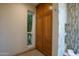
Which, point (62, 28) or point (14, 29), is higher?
point (62, 28)

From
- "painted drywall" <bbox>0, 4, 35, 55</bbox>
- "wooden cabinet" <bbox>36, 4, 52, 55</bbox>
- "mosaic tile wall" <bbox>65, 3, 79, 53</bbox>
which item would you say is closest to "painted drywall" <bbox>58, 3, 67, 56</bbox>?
"mosaic tile wall" <bbox>65, 3, 79, 53</bbox>

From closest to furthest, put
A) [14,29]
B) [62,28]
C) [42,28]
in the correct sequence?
[62,28], [42,28], [14,29]

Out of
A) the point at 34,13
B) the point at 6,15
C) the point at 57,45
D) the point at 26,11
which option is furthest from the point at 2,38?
the point at 57,45

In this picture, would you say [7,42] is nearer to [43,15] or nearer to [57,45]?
[43,15]

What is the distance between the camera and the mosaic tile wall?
1.92m

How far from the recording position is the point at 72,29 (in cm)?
205

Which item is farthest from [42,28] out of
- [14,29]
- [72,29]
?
[72,29]

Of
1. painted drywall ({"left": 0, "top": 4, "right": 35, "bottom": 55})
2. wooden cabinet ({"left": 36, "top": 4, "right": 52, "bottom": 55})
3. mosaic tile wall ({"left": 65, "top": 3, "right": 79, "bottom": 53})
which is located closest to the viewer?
mosaic tile wall ({"left": 65, "top": 3, "right": 79, "bottom": 53})

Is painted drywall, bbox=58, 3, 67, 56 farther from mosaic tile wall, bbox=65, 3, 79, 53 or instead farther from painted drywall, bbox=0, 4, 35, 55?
painted drywall, bbox=0, 4, 35, 55

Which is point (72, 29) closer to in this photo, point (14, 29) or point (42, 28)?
point (42, 28)

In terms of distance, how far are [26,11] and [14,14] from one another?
445 millimetres

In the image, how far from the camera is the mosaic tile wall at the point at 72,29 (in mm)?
1923

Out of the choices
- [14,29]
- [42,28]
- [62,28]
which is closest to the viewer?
[62,28]

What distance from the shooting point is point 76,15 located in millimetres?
1942
